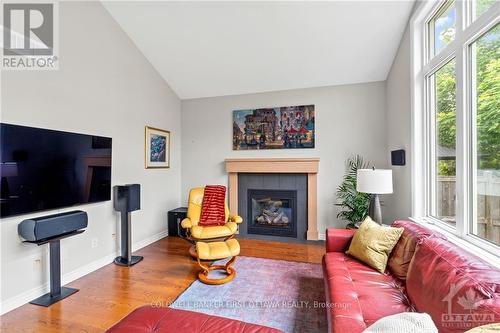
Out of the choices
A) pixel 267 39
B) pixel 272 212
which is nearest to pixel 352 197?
pixel 272 212

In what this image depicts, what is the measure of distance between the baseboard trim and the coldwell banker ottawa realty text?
82.3 inches

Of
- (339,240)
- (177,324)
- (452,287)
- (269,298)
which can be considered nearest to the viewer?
(452,287)

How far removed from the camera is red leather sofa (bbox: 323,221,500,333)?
1.07 m

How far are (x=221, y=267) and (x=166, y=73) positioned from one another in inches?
131

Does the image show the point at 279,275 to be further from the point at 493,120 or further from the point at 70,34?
the point at 70,34

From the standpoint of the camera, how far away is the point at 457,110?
6.53 ft

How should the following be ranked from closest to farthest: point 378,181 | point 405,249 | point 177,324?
point 177,324
point 405,249
point 378,181

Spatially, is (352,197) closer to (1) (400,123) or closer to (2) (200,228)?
(1) (400,123)

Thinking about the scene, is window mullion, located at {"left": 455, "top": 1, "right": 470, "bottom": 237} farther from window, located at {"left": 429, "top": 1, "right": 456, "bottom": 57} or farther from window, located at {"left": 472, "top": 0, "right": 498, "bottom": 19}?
window, located at {"left": 429, "top": 1, "right": 456, "bottom": 57}

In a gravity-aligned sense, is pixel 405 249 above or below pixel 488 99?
below

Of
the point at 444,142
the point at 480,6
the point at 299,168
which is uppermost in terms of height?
the point at 480,6

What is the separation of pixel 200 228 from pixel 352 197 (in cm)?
222

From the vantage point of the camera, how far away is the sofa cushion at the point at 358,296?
133 cm

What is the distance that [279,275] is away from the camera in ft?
9.12
